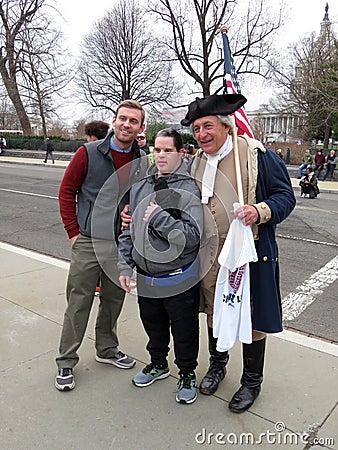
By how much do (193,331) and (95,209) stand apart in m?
1.04

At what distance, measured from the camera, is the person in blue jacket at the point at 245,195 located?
249cm

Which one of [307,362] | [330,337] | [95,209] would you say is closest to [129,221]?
[95,209]

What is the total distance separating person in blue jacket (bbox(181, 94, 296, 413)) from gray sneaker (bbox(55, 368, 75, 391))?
1.07 meters

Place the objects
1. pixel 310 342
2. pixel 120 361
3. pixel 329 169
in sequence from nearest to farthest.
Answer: pixel 120 361
pixel 310 342
pixel 329 169

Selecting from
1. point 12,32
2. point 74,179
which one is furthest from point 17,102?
point 74,179

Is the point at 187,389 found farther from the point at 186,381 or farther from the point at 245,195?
the point at 245,195

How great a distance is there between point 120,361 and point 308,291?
9.14 feet

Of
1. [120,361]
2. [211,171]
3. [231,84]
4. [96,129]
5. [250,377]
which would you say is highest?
[231,84]

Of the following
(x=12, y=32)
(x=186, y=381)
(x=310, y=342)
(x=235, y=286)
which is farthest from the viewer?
(x=12, y=32)

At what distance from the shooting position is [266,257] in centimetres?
260

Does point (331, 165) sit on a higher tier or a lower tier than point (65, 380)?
higher

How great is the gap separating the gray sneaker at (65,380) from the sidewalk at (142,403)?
0.04 m

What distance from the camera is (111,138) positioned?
2873 millimetres

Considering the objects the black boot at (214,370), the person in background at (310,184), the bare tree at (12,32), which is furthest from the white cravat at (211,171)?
the bare tree at (12,32)
